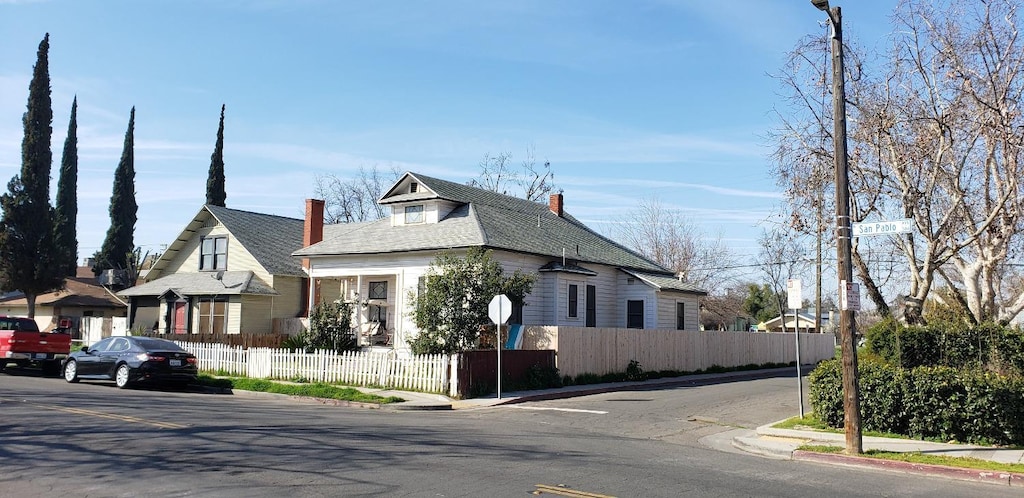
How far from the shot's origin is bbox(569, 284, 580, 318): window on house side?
104 feet

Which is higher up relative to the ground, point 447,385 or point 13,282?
point 13,282

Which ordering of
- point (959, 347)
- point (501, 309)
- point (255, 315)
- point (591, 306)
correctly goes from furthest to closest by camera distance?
point (255, 315), point (591, 306), point (501, 309), point (959, 347)

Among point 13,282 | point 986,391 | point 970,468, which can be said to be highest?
point 13,282

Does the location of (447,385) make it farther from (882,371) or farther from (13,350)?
(13,350)

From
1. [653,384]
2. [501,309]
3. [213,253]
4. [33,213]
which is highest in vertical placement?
[33,213]

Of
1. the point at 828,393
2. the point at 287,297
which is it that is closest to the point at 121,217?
the point at 287,297

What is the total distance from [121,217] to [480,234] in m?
47.2

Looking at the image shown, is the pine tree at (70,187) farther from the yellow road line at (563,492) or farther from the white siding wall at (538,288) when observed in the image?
the yellow road line at (563,492)


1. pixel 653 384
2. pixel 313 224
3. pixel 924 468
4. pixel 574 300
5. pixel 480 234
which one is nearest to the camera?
pixel 924 468

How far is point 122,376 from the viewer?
22641 millimetres

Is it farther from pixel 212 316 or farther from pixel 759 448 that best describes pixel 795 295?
pixel 212 316

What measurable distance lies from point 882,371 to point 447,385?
1123 centimetres

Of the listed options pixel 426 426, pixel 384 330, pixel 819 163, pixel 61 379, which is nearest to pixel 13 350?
pixel 61 379

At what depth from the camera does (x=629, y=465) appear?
1113cm
